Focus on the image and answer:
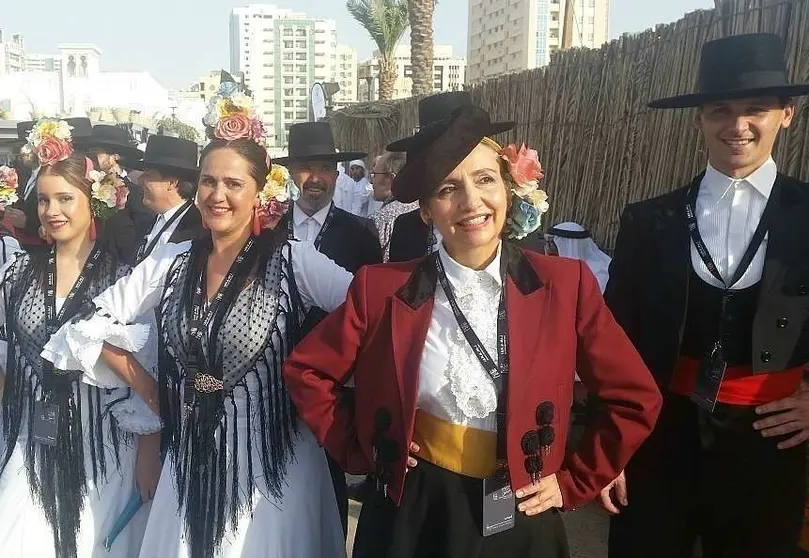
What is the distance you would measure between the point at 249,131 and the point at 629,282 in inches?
55.3

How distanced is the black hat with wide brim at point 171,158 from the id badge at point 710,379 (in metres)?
3.16

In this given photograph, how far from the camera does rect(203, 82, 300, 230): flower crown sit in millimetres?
2490

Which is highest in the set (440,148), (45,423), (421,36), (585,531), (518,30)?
(518,30)

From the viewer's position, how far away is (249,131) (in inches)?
99.1

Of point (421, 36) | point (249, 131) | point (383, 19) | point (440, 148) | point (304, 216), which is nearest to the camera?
point (440, 148)

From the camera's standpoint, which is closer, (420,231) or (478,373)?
(478,373)

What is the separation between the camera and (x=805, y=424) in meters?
2.20

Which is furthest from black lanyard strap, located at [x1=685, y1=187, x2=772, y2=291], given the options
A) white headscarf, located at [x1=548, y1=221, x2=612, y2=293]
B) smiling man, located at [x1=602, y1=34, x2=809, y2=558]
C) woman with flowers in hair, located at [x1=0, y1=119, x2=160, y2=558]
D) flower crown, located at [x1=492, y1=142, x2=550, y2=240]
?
white headscarf, located at [x1=548, y1=221, x2=612, y2=293]

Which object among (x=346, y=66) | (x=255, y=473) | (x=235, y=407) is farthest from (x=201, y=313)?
(x=346, y=66)

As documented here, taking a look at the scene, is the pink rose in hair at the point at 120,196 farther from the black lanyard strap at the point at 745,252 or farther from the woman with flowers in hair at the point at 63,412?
the black lanyard strap at the point at 745,252

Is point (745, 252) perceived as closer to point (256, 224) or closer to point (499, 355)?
point (499, 355)

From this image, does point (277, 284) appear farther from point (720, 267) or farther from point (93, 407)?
point (720, 267)

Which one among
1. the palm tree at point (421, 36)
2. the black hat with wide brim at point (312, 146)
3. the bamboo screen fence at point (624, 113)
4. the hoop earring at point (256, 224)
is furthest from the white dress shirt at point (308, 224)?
the palm tree at point (421, 36)

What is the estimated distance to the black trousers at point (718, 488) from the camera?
2.23 meters
